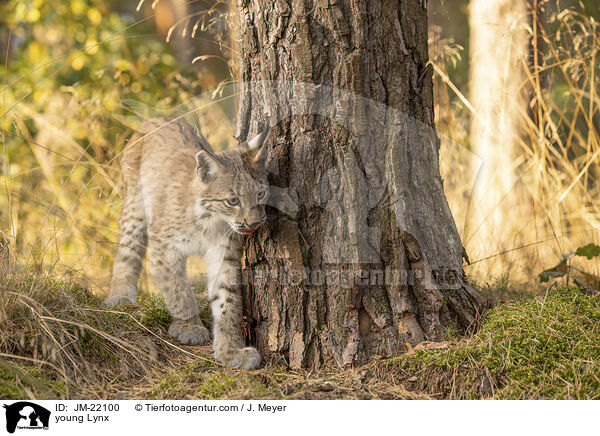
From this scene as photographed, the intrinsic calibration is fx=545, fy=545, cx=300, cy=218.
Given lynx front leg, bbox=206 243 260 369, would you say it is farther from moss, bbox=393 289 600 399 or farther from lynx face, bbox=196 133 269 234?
moss, bbox=393 289 600 399

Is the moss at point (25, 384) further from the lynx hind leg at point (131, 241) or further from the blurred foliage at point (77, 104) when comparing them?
the lynx hind leg at point (131, 241)

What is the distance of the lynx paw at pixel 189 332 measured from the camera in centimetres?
307

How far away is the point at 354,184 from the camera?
2.64 metres

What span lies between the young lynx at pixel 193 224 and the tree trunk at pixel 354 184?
235 millimetres

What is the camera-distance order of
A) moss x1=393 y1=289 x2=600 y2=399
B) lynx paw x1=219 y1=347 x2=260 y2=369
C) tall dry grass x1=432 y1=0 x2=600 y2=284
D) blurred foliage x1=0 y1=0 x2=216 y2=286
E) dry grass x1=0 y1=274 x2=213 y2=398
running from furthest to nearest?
blurred foliage x1=0 y1=0 x2=216 y2=286, tall dry grass x1=432 y1=0 x2=600 y2=284, lynx paw x1=219 y1=347 x2=260 y2=369, dry grass x1=0 y1=274 x2=213 y2=398, moss x1=393 y1=289 x2=600 y2=399

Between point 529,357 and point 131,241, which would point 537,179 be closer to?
point 529,357

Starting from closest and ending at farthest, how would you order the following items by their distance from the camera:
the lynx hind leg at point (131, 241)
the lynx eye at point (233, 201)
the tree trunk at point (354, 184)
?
the tree trunk at point (354, 184)
the lynx eye at point (233, 201)
the lynx hind leg at point (131, 241)

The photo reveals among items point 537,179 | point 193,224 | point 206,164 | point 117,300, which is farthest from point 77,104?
point 537,179

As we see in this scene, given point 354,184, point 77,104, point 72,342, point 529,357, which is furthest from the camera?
point 77,104

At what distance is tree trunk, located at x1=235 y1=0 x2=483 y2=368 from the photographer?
2613 millimetres

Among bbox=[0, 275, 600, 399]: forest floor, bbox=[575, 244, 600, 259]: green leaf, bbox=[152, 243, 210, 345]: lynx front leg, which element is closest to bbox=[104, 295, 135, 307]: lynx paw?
bbox=[152, 243, 210, 345]: lynx front leg
